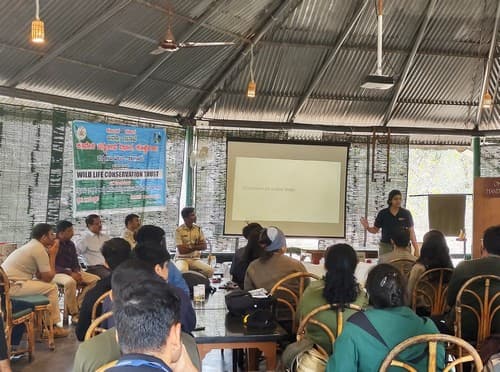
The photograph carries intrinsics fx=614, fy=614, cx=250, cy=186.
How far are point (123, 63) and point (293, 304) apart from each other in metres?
4.40

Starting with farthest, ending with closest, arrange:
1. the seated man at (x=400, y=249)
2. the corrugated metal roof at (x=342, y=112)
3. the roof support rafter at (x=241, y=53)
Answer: the corrugated metal roof at (x=342, y=112), the roof support rafter at (x=241, y=53), the seated man at (x=400, y=249)

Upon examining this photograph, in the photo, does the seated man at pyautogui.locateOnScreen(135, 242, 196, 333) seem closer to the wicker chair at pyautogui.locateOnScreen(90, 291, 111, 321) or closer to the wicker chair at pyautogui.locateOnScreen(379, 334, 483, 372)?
the wicker chair at pyautogui.locateOnScreen(90, 291, 111, 321)

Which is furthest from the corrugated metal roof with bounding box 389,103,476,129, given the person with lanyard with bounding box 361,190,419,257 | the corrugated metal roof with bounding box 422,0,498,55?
the person with lanyard with bounding box 361,190,419,257

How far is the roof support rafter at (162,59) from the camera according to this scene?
24.4 ft

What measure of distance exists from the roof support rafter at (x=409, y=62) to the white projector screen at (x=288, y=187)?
3.21 feet

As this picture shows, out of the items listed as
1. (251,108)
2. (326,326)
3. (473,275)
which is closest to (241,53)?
(251,108)

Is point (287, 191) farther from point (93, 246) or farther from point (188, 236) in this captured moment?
point (93, 246)

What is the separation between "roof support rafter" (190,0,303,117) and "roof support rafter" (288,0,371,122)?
2.64 ft

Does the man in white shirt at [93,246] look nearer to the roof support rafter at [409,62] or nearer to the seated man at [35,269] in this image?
the seated man at [35,269]

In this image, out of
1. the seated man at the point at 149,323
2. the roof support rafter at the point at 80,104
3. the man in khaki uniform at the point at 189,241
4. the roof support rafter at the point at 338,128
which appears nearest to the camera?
the seated man at the point at 149,323

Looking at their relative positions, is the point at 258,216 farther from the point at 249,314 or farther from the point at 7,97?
the point at 249,314

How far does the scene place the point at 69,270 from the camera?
7020 millimetres

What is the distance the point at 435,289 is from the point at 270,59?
496 centimetres

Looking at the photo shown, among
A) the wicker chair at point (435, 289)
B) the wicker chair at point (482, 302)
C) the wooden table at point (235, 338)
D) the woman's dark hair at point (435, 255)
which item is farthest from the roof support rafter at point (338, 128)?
the wooden table at point (235, 338)
